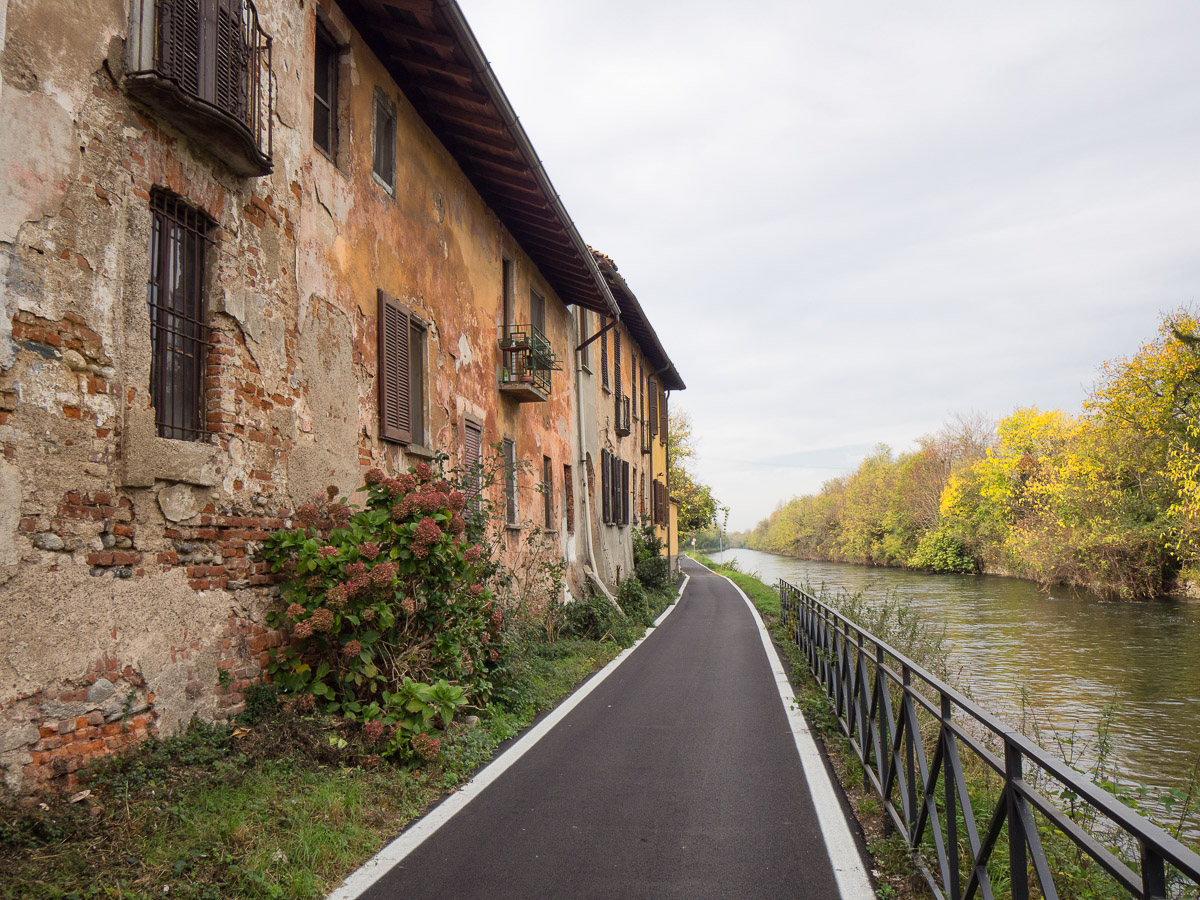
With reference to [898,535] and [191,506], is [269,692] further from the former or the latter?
[898,535]

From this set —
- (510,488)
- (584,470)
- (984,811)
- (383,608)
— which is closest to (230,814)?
(383,608)

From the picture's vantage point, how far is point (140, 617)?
468 cm

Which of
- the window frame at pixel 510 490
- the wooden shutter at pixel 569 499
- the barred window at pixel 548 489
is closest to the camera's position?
the window frame at pixel 510 490

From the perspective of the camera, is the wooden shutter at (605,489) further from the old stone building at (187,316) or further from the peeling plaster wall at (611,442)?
the old stone building at (187,316)

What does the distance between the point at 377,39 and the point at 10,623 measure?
676 centimetres

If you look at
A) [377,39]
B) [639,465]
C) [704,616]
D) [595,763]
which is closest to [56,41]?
[377,39]

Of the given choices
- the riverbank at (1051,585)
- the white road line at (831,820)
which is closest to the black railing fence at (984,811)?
the white road line at (831,820)

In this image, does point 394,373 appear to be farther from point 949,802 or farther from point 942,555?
point 942,555

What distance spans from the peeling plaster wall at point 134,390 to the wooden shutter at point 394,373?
1.05 feet

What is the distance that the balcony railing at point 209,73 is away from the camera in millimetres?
4789

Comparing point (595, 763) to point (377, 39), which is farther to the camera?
point (377, 39)

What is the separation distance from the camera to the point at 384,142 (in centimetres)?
879

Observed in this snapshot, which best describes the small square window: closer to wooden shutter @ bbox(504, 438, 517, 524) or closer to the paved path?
wooden shutter @ bbox(504, 438, 517, 524)

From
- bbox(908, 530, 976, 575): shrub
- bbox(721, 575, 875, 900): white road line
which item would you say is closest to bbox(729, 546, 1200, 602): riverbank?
bbox(908, 530, 976, 575): shrub
